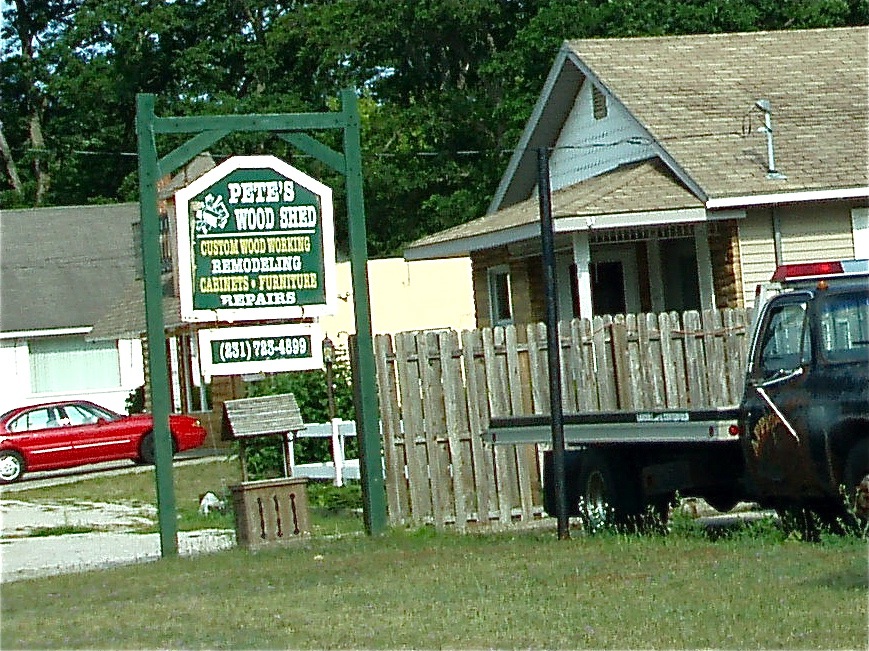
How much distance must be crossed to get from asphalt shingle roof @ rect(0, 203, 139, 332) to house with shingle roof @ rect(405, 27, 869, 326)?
15.7 m

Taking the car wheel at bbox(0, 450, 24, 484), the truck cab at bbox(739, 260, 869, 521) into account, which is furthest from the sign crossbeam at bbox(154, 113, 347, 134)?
the car wheel at bbox(0, 450, 24, 484)

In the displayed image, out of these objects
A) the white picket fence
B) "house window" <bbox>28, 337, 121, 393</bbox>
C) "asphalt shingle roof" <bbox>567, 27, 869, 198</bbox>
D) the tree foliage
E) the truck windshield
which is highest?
the tree foliage

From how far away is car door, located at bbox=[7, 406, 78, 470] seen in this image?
3114 centimetres

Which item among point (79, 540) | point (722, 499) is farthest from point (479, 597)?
point (79, 540)

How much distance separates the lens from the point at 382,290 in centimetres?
3616

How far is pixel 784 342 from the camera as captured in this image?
38.0 ft

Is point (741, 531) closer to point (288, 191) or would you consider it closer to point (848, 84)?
point (288, 191)

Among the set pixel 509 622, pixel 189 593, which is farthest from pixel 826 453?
pixel 189 593

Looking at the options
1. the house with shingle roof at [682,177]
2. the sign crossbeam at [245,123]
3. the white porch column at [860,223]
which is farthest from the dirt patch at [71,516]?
the white porch column at [860,223]

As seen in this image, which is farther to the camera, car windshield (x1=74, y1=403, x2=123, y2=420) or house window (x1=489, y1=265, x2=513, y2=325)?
car windshield (x1=74, y1=403, x2=123, y2=420)

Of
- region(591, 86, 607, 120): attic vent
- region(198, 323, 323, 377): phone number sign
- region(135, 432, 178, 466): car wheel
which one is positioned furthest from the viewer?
region(135, 432, 178, 466): car wheel

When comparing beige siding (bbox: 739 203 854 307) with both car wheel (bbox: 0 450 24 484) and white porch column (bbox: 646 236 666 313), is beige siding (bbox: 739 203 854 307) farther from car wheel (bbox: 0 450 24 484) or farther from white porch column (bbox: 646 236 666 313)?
car wheel (bbox: 0 450 24 484)

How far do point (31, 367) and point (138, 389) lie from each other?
4.30 meters

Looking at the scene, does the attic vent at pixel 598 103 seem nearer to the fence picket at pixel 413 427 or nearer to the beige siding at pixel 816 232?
the beige siding at pixel 816 232
